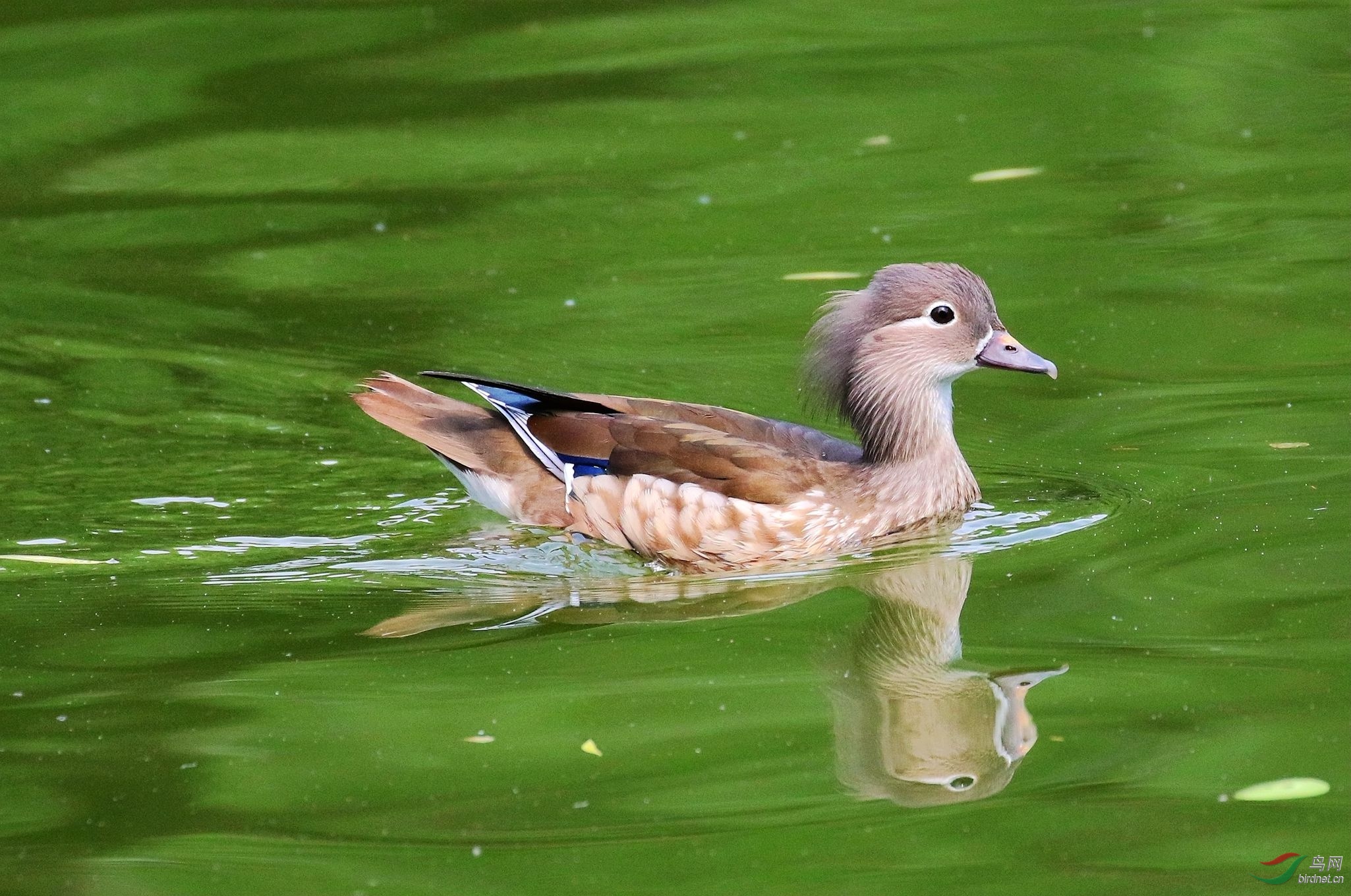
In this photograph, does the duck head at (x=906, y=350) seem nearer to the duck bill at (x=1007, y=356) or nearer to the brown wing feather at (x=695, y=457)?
the duck bill at (x=1007, y=356)

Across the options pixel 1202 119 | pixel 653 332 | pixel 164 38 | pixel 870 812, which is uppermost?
pixel 164 38

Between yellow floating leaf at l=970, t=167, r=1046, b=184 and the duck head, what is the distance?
378cm

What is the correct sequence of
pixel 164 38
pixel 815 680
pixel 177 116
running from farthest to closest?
pixel 164 38 < pixel 177 116 < pixel 815 680

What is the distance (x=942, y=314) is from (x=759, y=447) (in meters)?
0.95

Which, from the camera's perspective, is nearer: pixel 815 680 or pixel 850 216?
pixel 815 680

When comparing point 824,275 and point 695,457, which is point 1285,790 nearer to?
point 695,457

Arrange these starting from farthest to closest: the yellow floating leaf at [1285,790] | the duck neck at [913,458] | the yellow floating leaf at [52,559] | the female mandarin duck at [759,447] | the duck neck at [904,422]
Answer: the duck neck at [904,422]
the duck neck at [913,458]
the female mandarin duck at [759,447]
the yellow floating leaf at [52,559]
the yellow floating leaf at [1285,790]

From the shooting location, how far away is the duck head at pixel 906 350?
7.89m

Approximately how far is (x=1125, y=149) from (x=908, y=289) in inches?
186

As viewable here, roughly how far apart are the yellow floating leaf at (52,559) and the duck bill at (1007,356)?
3.56 m

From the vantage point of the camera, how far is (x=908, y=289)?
312 inches

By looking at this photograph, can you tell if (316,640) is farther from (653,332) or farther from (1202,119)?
(1202,119)

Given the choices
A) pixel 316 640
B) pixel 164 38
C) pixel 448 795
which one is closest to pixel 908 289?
pixel 316 640

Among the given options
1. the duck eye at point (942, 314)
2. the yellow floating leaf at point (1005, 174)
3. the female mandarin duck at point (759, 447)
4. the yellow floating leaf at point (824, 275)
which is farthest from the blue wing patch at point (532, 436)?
the yellow floating leaf at point (1005, 174)
